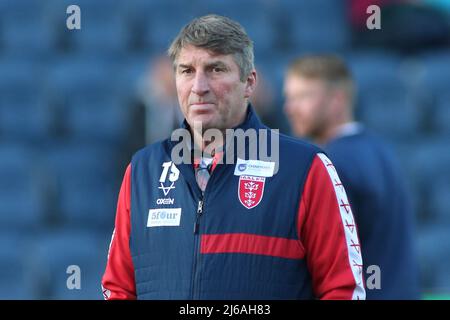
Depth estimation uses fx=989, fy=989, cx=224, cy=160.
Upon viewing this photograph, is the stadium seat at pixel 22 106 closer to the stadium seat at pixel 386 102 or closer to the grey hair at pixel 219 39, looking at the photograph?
Answer: the stadium seat at pixel 386 102

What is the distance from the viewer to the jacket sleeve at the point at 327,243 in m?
2.73

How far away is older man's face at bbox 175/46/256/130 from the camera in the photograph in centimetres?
279

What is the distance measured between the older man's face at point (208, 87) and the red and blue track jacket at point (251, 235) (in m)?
0.09

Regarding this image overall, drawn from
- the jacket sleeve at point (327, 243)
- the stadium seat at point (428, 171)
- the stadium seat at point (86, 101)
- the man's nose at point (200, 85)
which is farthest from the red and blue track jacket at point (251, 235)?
the stadium seat at point (86, 101)

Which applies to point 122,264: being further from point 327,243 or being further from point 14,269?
point 14,269

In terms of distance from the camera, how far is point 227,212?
2787 mm

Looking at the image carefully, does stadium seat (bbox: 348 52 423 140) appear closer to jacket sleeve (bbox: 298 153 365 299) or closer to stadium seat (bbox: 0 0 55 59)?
stadium seat (bbox: 0 0 55 59)

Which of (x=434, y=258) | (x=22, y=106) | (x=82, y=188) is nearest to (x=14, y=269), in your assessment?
(x=82, y=188)

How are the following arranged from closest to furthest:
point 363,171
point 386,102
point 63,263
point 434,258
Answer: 1. point 363,171
2. point 63,263
3. point 434,258
4. point 386,102

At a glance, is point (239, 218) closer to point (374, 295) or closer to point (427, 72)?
point (374, 295)

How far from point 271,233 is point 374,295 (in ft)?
4.25

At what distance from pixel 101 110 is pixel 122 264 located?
4.76m

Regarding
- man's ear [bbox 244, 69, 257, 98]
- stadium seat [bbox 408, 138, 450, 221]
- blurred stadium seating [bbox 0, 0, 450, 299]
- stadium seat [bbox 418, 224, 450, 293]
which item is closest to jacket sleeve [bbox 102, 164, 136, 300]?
man's ear [bbox 244, 69, 257, 98]

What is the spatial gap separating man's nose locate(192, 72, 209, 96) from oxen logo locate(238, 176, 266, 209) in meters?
0.28
